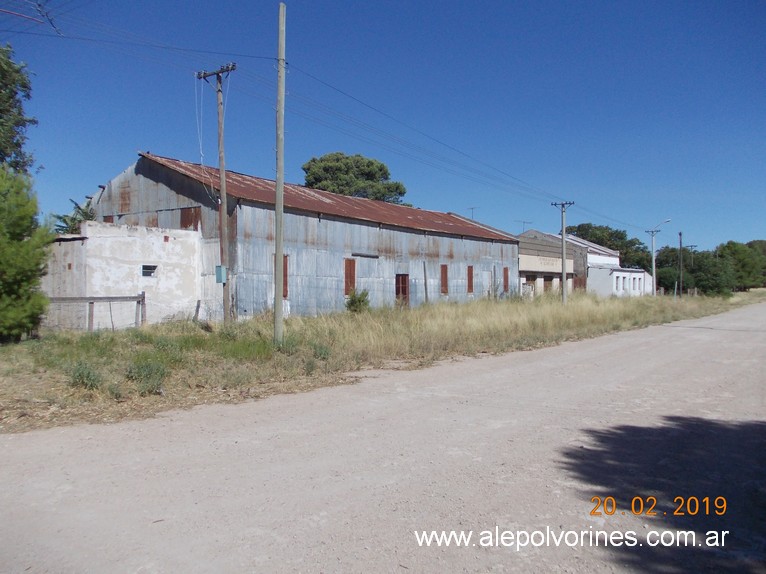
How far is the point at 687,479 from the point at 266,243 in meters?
18.8

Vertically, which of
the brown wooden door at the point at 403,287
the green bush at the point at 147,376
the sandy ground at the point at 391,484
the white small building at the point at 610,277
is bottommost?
the sandy ground at the point at 391,484

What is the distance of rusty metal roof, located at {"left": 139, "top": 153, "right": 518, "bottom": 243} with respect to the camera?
2280 centimetres

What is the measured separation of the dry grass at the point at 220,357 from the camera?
8391 mm

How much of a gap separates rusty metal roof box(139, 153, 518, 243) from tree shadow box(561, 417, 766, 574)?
17395mm

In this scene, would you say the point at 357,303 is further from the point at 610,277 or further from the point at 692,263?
the point at 692,263

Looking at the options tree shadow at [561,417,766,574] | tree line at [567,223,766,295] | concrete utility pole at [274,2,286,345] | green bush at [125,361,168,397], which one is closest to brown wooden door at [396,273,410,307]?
concrete utility pole at [274,2,286,345]

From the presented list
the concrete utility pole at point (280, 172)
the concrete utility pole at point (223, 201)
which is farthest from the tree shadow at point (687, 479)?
the concrete utility pole at point (223, 201)

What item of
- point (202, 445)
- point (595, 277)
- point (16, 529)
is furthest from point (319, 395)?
point (595, 277)

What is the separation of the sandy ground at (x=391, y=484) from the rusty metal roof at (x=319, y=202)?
50.2ft

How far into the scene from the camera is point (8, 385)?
30.0 ft

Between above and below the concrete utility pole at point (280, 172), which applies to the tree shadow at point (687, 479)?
below

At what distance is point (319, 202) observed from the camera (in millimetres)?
26656

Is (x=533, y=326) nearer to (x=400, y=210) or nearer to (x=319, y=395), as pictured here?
(x=319, y=395)
